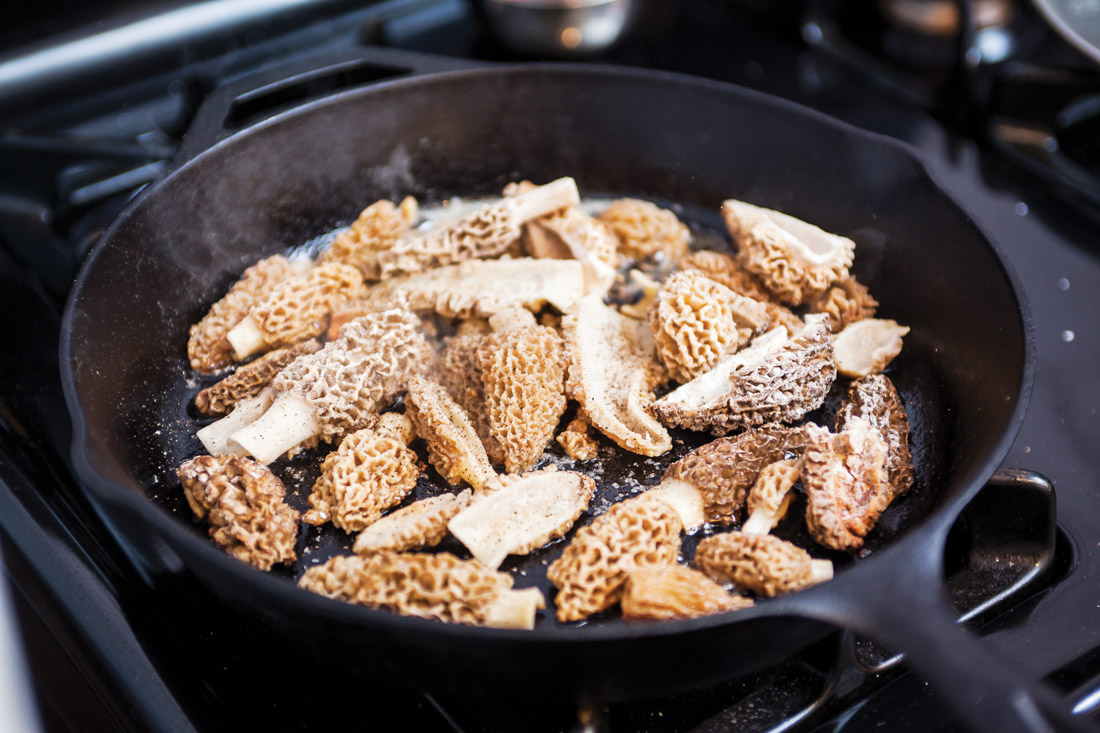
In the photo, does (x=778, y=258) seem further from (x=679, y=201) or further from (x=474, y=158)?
(x=474, y=158)

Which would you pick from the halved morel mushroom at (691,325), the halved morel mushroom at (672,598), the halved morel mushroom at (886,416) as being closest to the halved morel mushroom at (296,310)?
the halved morel mushroom at (691,325)

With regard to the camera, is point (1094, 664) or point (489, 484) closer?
point (1094, 664)

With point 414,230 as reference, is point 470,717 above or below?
below

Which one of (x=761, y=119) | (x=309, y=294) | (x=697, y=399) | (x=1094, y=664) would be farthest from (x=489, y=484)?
(x=761, y=119)

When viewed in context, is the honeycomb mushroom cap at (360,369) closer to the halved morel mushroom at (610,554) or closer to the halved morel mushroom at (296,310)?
the halved morel mushroom at (296,310)

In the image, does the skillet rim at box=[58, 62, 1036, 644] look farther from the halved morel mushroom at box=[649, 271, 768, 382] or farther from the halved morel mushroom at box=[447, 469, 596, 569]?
the halved morel mushroom at box=[649, 271, 768, 382]

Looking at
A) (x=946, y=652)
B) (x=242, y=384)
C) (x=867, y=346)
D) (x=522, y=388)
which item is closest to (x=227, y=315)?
(x=242, y=384)

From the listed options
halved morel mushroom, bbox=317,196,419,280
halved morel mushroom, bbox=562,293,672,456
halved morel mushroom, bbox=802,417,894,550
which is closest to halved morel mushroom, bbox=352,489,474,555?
halved morel mushroom, bbox=562,293,672,456
